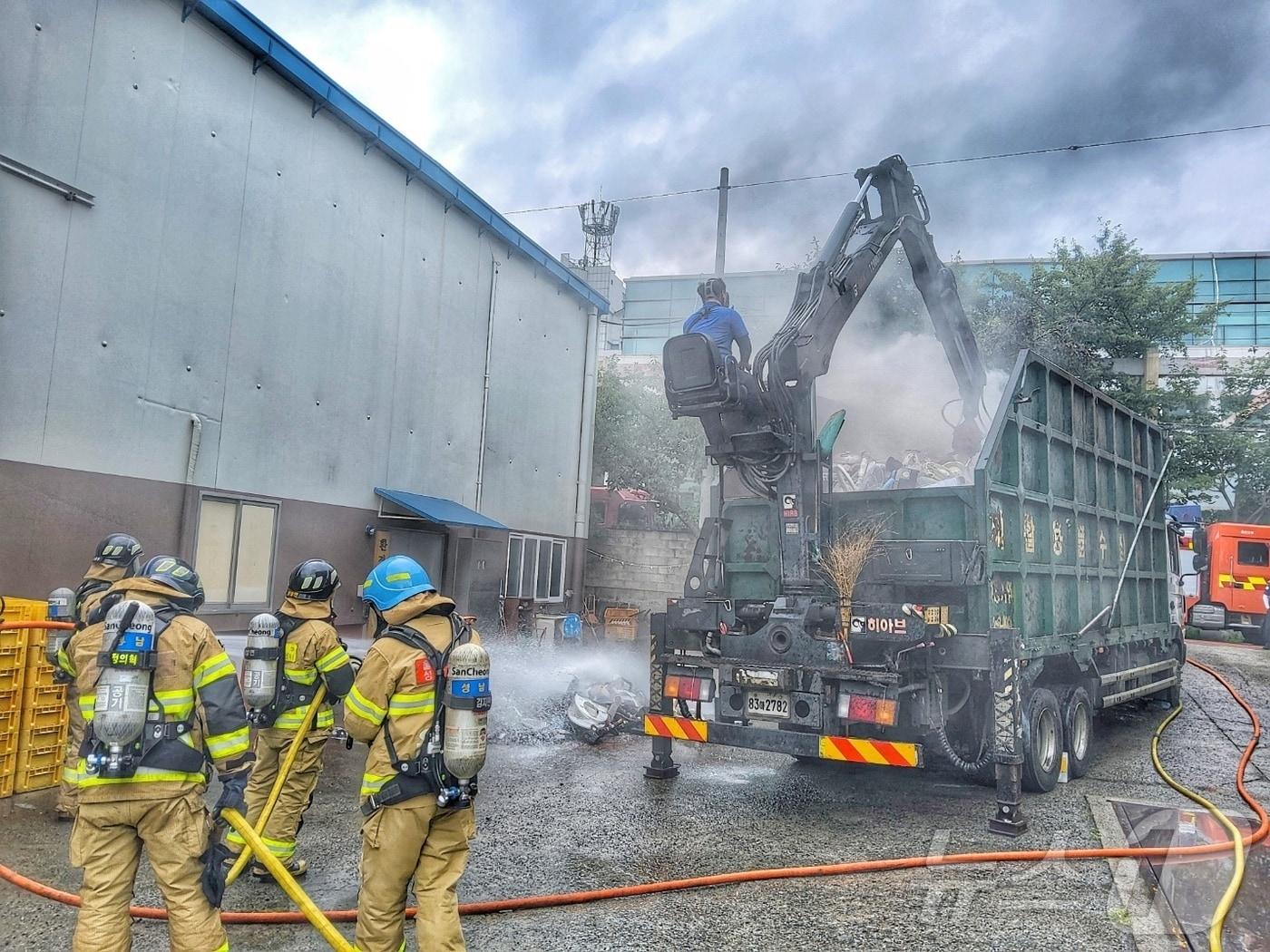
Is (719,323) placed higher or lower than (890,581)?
higher

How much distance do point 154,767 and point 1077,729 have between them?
23.3ft

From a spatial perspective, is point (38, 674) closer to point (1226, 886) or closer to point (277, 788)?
point (277, 788)

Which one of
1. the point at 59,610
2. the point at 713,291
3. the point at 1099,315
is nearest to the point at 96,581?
the point at 59,610

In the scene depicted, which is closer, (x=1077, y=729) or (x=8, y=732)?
(x=8, y=732)

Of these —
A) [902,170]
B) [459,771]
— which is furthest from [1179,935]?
[902,170]

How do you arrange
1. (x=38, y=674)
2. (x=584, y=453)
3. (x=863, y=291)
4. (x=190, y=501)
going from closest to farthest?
(x=38, y=674) < (x=863, y=291) < (x=190, y=501) < (x=584, y=453)

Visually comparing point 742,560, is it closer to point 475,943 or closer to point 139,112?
point 475,943

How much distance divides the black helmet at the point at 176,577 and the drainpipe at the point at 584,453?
13.6 m

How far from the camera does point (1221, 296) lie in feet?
127

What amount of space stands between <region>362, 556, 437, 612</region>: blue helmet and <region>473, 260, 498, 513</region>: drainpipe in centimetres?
1059


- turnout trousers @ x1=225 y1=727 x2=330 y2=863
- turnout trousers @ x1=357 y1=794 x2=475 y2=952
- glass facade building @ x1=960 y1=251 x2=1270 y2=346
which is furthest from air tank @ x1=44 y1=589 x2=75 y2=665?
glass facade building @ x1=960 y1=251 x2=1270 y2=346

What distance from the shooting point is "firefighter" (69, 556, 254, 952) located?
10.4 ft

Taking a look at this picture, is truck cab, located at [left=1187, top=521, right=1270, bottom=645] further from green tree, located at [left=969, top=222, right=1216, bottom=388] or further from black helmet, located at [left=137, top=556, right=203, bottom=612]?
black helmet, located at [left=137, top=556, right=203, bottom=612]

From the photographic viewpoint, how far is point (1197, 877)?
16.3 ft
